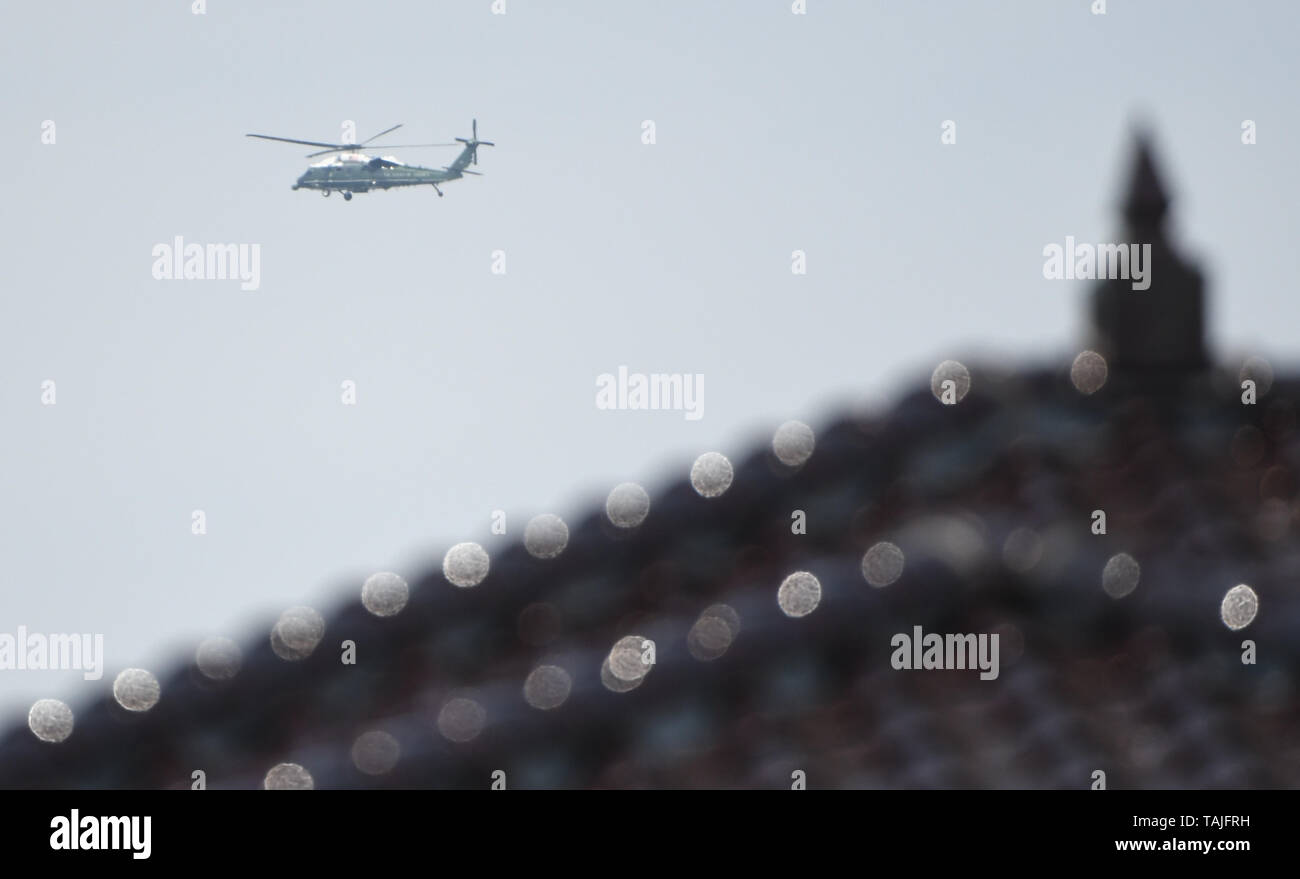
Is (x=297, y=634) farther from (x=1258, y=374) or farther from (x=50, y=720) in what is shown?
(x=1258, y=374)

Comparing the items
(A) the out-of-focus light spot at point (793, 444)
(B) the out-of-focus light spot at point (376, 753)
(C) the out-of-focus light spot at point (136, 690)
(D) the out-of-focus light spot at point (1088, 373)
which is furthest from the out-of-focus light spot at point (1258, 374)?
(C) the out-of-focus light spot at point (136, 690)

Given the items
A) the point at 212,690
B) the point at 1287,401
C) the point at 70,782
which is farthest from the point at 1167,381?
the point at 70,782

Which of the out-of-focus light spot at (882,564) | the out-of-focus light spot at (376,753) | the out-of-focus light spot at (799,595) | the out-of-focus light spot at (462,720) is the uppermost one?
the out-of-focus light spot at (882,564)

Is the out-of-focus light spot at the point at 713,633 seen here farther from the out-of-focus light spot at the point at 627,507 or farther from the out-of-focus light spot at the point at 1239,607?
the out-of-focus light spot at the point at 1239,607

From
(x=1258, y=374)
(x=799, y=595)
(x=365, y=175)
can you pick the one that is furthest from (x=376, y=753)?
(x=365, y=175)

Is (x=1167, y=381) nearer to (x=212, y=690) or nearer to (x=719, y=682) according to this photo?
(x=719, y=682)
